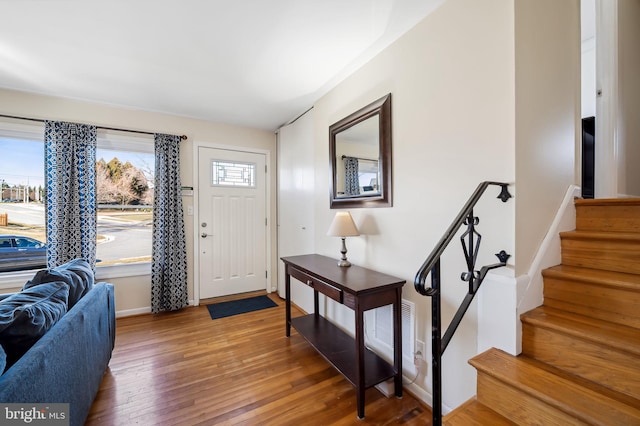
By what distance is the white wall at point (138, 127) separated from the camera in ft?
8.87

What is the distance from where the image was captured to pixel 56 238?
268cm

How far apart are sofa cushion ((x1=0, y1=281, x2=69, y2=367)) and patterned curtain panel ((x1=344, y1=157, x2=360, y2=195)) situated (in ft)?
6.64

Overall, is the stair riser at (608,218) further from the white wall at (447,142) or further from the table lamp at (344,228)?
the table lamp at (344,228)

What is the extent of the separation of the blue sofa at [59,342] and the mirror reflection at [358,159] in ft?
6.55

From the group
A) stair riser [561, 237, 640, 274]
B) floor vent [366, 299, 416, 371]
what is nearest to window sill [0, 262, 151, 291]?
floor vent [366, 299, 416, 371]

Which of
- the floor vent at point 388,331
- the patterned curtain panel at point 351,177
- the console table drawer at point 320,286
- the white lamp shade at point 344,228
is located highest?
the patterned curtain panel at point 351,177

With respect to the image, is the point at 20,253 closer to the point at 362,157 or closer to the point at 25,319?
the point at 25,319

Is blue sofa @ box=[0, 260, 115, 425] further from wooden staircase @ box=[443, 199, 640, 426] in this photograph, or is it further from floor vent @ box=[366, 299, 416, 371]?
floor vent @ box=[366, 299, 416, 371]

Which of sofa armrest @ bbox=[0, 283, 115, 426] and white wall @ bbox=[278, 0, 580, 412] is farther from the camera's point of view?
white wall @ bbox=[278, 0, 580, 412]

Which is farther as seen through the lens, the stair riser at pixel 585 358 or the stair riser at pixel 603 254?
the stair riser at pixel 603 254

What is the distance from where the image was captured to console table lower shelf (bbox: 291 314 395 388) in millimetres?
1700

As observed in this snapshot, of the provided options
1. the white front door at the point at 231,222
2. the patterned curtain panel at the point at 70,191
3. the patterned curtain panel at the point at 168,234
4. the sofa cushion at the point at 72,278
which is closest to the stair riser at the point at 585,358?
the sofa cushion at the point at 72,278

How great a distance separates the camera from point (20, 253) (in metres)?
2.74

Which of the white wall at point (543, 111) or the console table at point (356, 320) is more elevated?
the white wall at point (543, 111)
